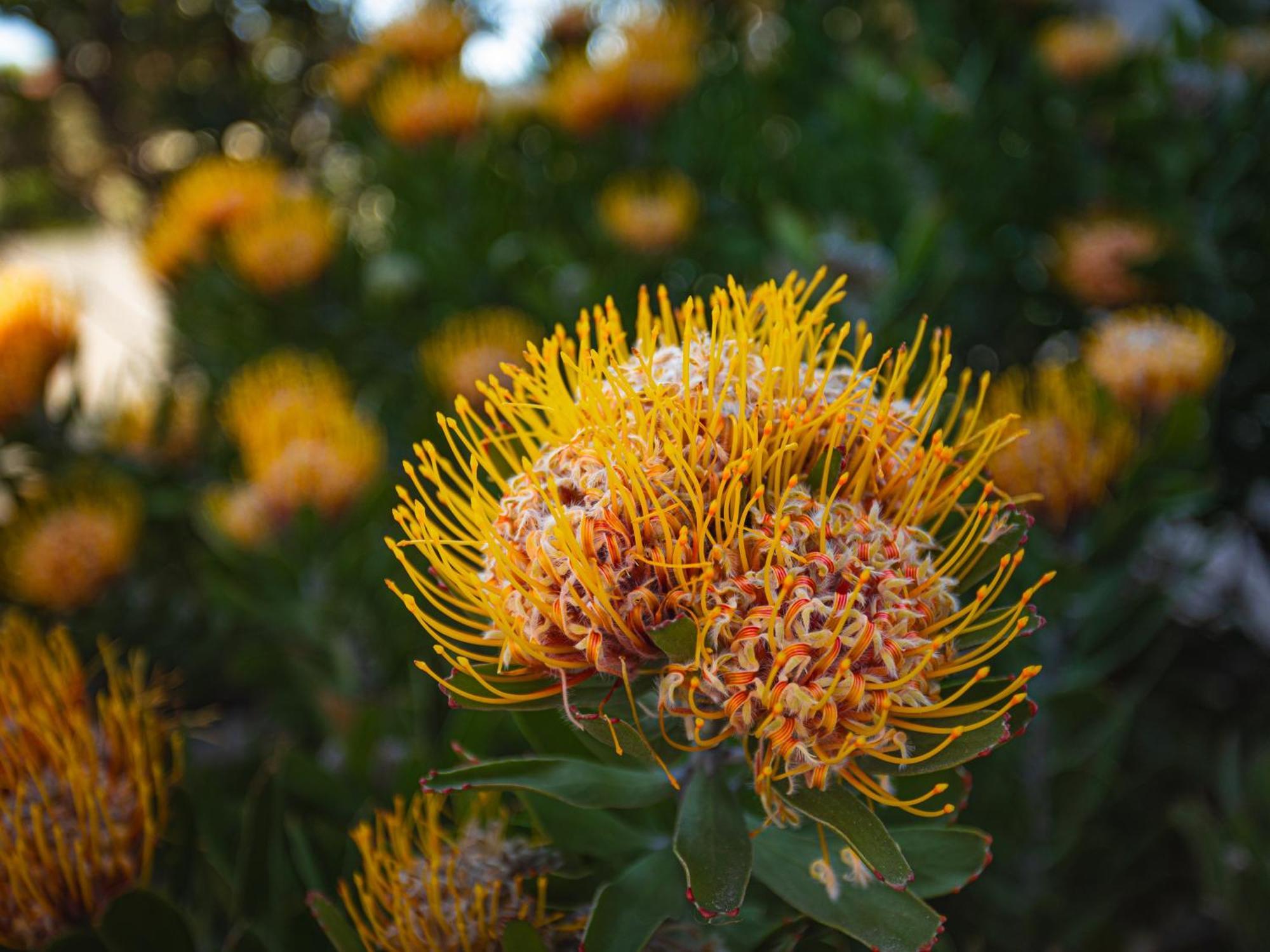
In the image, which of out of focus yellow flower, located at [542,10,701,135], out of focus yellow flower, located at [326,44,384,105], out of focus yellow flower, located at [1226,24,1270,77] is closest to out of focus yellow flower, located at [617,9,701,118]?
out of focus yellow flower, located at [542,10,701,135]

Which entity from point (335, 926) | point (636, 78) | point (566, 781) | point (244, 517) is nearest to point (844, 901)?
point (566, 781)

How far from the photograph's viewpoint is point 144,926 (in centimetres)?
68

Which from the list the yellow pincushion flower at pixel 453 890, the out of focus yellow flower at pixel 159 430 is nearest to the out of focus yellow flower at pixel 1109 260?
the yellow pincushion flower at pixel 453 890

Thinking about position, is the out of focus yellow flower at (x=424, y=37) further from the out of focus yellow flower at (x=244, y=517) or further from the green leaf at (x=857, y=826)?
the green leaf at (x=857, y=826)

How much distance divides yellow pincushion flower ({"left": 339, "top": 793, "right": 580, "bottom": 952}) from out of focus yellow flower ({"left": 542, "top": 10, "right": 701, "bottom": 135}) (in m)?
1.48

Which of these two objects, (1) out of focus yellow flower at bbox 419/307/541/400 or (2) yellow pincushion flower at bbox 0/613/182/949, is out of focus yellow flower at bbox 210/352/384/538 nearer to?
(1) out of focus yellow flower at bbox 419/307/541/400

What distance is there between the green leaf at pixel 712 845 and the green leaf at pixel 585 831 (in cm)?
8

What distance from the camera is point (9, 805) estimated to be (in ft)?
2.29

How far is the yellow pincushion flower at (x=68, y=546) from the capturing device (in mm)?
1294

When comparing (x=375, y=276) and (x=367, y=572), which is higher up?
(x=375, y=276)

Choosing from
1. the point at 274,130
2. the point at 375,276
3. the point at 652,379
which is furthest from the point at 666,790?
the point at 274,130

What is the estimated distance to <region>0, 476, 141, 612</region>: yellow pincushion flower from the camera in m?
1.29

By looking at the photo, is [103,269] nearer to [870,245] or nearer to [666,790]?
[870,245]

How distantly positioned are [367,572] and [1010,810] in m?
0.89
